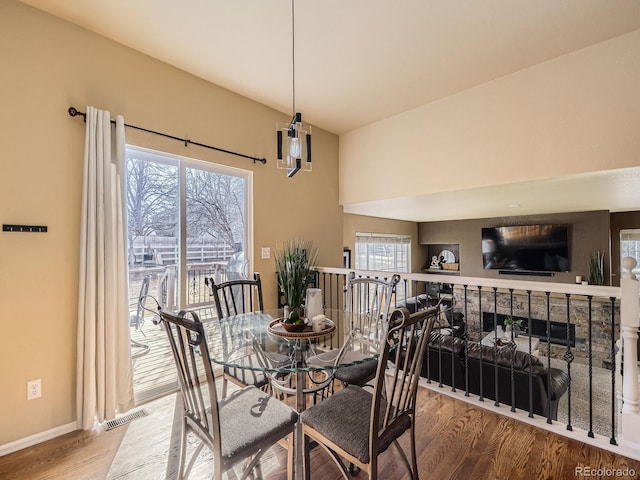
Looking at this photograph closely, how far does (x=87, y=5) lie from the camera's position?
204 centimetres

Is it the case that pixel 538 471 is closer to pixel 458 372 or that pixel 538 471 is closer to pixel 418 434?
pixel 418 434

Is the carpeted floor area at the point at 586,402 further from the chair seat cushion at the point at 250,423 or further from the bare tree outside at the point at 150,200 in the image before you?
the bare tree outside at the point at 150,200

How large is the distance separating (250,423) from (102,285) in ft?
5.32

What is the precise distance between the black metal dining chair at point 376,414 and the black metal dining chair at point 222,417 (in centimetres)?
17

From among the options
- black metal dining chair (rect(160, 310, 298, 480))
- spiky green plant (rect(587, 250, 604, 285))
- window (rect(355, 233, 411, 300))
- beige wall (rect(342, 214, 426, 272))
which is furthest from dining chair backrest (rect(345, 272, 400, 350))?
spiky green plant (rect(587, 250, 604, 285))

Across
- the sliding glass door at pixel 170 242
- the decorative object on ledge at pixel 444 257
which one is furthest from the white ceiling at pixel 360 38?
the decorative object on ledge at pixel 444 257

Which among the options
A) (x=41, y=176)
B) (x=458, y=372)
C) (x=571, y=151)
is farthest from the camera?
(x=458, y=372)

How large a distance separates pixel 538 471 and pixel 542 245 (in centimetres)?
592

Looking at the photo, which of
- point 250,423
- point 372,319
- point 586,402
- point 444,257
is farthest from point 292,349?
point 444,257

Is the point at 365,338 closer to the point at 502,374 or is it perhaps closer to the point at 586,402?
the point at 502,374

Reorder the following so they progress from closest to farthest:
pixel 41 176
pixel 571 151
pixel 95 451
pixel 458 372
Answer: pixel 95 451, pixel 41 176, pixel 571 151, pixel 458 372

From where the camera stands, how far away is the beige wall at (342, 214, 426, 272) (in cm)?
531

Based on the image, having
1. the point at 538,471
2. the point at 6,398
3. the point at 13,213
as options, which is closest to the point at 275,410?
the point at 538,471

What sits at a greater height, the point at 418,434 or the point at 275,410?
the point at 275,410
